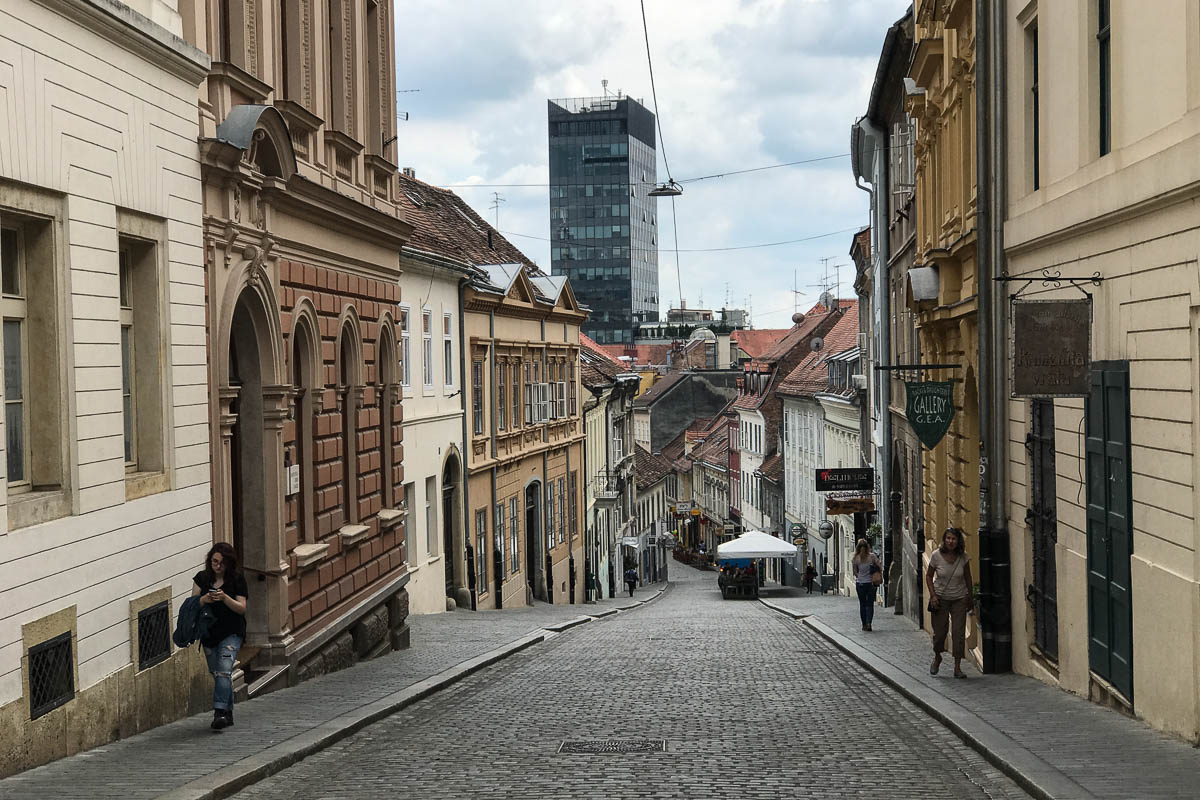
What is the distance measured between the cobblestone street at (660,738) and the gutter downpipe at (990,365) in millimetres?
1409

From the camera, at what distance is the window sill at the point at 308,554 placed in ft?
48.8

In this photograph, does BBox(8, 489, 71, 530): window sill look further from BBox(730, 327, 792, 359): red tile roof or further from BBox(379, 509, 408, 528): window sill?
BBox(730, 327, 792, 359): red tile roof

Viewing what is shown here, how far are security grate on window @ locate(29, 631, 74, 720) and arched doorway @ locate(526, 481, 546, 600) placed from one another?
90.3 feet

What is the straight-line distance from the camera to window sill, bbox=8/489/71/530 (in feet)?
29.4

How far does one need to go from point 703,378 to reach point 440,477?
7792 centimetres

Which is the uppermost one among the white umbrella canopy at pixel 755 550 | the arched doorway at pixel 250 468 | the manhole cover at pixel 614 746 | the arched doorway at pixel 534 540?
the arched doorway at pixel 250 468

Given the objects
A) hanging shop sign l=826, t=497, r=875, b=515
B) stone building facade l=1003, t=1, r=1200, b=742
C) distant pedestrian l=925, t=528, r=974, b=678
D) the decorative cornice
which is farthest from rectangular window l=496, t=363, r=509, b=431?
the decorative cornice

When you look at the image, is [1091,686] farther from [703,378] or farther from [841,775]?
[703,378]

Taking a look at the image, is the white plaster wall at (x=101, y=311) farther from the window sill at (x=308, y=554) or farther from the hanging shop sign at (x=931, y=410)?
the hanging shop sign at (x=931, y=410)

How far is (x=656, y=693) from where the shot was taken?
1509cm

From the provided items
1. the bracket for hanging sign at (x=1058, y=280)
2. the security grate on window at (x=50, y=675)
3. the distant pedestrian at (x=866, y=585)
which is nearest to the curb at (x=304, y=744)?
the security grate on window at (x=50, y=675)

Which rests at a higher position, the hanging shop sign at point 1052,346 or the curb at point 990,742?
the hanging shop sign at point 1052,346

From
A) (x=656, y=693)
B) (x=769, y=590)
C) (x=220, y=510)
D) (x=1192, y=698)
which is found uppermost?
(x=220, y=510)

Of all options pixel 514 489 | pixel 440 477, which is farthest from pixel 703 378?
pixel 440 477
